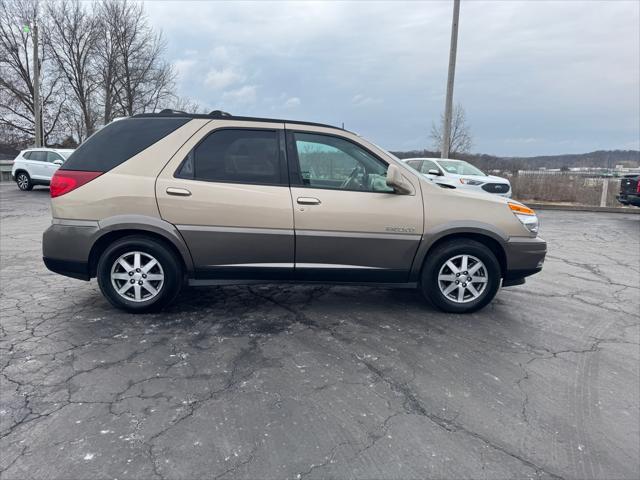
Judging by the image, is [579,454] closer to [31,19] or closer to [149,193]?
[149,193]

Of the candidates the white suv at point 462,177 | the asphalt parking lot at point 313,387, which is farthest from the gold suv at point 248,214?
the white suv at point 462,177

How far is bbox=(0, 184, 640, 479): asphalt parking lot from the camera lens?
2.29 meters

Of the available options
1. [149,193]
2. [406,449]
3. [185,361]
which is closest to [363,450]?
[406,449]

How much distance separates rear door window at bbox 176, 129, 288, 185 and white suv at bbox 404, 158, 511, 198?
9.47m

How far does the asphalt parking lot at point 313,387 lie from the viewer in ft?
7.53

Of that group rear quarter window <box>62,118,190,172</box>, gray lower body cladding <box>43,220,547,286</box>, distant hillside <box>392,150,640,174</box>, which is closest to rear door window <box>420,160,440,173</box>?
distant hillside <box>392,150,640,174</box>

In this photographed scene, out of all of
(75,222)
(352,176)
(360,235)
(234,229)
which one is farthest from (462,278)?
(75,222)

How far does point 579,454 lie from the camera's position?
7.95 ft

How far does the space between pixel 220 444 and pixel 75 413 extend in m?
0.94

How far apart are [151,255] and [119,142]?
1.12 m

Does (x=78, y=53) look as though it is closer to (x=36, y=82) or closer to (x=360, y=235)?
(x=36, y=82)

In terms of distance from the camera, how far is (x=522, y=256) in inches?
174

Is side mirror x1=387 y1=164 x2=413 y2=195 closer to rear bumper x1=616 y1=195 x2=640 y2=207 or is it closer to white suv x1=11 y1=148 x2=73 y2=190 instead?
rear bumper x1=616 y1=195 x2=640 y2=207

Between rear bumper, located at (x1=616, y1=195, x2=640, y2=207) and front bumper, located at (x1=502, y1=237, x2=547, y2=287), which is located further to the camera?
rear bumper, located at (x1=616, y1=195, x2=640, y2=207)
